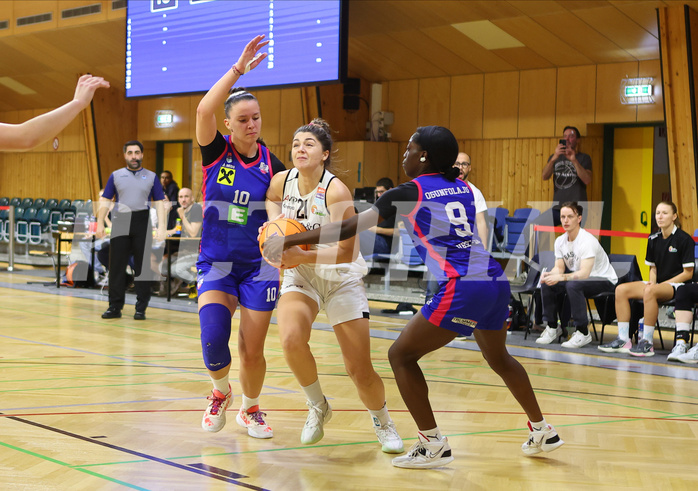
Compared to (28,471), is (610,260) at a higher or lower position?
higher

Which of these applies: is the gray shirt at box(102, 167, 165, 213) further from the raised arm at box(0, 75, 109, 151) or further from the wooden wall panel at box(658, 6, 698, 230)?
the raised arm at box(0, 75, 109, 151)

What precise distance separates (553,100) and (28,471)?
11.4m

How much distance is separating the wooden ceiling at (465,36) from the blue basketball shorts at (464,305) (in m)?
7.90

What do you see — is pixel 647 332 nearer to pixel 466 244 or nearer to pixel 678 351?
pixel 678 351

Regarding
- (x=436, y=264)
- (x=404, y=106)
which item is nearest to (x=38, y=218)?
(x=404, y=106)

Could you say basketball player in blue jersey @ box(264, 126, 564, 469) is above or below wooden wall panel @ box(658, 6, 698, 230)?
below

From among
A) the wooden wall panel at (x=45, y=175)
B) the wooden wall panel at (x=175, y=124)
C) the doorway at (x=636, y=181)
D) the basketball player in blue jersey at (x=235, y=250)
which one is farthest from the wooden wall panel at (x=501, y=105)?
the wooden wall panel at (x=45, y=175)

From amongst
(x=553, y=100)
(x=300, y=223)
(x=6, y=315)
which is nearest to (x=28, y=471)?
(x=300, y=223)

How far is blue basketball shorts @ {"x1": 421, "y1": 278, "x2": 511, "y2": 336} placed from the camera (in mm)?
3842

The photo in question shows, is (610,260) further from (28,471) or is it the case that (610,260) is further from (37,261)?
(37,261)

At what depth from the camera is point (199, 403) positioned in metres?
5.34

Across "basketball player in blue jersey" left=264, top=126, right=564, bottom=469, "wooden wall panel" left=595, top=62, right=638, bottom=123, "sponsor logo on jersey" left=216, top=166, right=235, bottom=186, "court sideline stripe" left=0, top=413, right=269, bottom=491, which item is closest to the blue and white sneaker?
"basketball player in blue jersey" left=264, top=126, right=564, bottom=469

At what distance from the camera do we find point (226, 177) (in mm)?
4324

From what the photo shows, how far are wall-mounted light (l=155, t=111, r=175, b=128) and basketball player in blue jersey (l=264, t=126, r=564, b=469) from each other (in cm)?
1545
